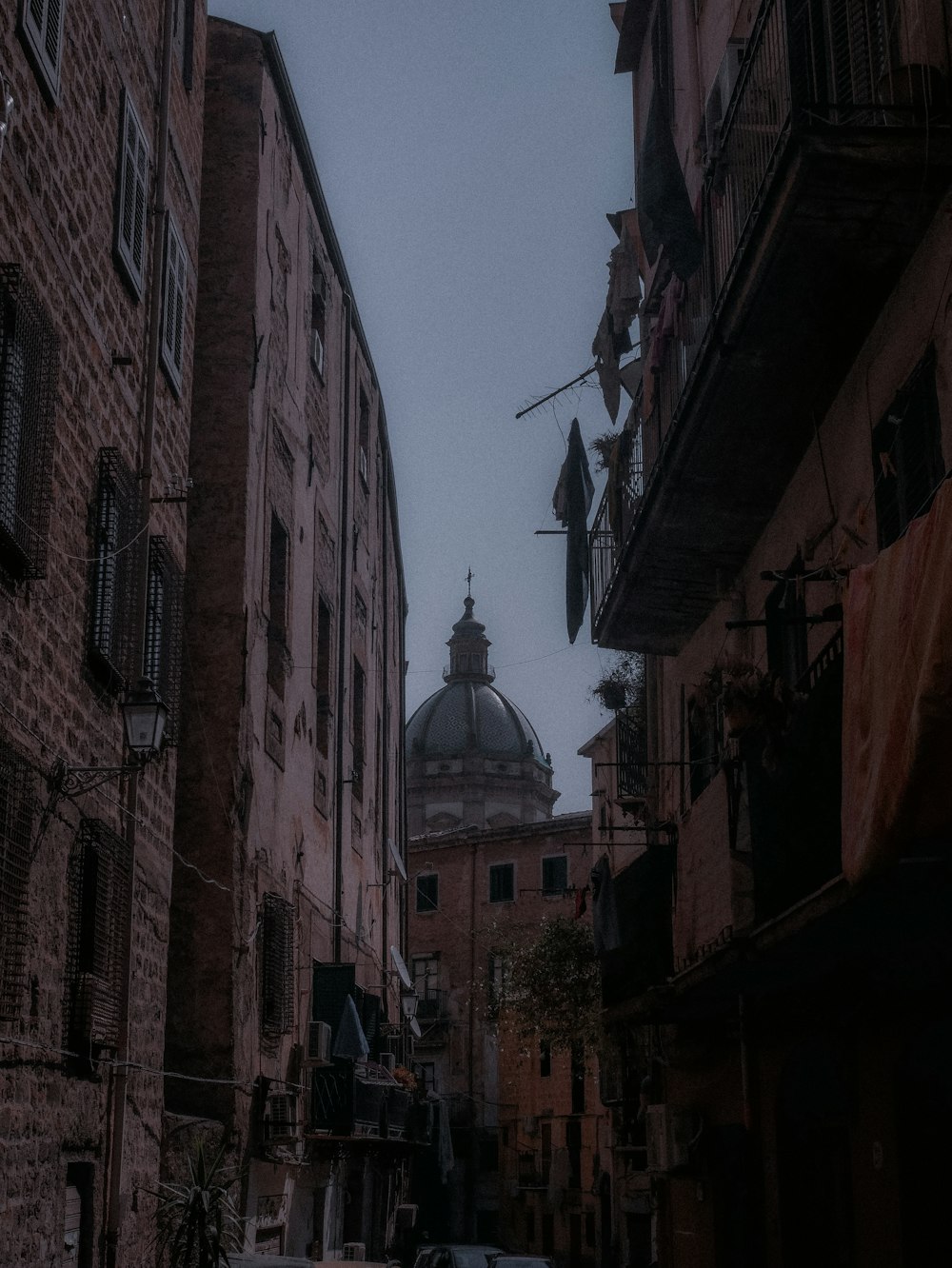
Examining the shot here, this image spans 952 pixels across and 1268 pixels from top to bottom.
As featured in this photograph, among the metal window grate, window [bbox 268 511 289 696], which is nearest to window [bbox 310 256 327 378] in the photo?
window [bbox 268 511 289 696]

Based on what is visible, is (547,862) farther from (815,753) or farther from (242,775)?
(815,753)

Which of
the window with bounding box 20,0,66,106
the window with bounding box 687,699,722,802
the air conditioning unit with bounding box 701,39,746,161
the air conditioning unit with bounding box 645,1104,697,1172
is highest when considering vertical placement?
the air conditioning unit with bounding box 701,39,746,161

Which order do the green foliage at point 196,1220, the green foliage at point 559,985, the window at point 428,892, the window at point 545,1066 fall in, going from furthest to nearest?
the window at point 428,892 < the window at point 545,1066 < the green foliage at point 559,985 < the green foliage at point 196,1220

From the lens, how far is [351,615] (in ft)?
73.6

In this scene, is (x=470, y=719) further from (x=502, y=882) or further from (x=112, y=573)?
(x=112, y=573)

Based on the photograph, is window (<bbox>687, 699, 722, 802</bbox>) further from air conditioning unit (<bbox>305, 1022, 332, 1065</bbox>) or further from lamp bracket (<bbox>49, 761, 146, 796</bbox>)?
air conditioning unit (<bbox>305, 1022, 332, 1065</bbox>)

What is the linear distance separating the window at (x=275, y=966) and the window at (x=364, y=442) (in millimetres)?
9391

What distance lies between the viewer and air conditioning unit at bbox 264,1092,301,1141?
15234mm

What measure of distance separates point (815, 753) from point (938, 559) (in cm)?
242

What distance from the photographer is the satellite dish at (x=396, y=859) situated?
85.8 ft

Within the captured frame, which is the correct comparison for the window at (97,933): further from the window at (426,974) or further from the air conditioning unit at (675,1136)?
the window at (426,974)

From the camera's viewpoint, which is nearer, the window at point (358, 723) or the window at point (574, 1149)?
the window at point (358, 723)

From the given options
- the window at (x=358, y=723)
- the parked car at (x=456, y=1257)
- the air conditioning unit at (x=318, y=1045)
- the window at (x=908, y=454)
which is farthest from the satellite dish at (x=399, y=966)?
the window at (x=908, y=454)

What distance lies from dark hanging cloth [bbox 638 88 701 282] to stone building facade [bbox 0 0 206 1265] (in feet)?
12.1
